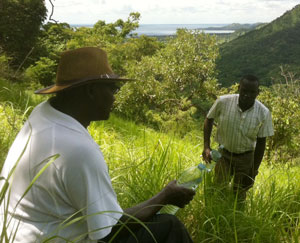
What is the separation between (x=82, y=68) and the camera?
65.6 inches

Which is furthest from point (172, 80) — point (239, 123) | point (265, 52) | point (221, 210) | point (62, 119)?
point (265, 52)

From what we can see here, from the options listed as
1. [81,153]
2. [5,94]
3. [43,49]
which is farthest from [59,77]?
[43,49]

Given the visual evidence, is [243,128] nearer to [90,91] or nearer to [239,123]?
[239,123]

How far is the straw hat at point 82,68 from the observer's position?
5.37 feet

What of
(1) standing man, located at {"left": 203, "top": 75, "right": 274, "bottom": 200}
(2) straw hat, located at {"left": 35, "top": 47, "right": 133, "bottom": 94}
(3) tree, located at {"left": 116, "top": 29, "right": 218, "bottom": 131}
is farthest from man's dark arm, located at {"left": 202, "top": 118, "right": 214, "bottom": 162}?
(3) tree, located at {"left": 116, "top": 29, "right": 218, "bottom": 131}

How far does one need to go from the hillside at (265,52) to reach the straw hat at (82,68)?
4722cm

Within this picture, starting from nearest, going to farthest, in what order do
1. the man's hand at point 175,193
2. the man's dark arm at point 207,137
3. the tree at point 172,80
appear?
the man's hand at point 175,193 → the man's dark arm at point 207,137 → the tree at point 172,80

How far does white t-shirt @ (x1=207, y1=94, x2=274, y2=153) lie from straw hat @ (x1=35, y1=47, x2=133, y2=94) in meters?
2.23

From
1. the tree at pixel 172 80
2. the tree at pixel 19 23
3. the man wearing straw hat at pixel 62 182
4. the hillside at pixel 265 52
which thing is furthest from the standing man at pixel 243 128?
the hillside at pixel 265 52

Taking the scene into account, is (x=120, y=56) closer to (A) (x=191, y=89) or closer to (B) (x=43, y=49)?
(A) (x=191, y=89)

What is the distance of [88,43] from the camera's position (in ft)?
60.9

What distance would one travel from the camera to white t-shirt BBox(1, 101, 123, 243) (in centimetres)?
137

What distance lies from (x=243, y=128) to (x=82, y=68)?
7.80 ft

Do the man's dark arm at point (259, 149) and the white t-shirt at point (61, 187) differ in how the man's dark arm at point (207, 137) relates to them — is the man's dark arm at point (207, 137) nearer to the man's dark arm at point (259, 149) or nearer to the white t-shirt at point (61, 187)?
the man's dark arm at point (259, 149)
